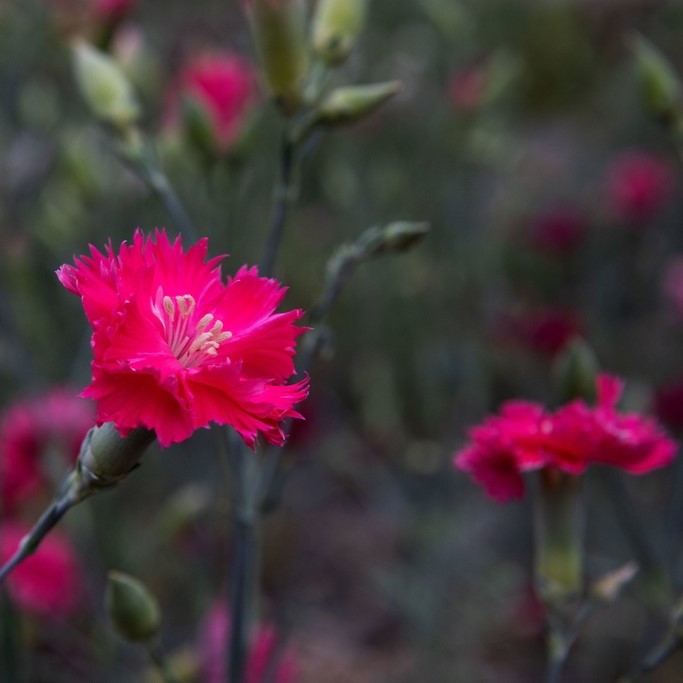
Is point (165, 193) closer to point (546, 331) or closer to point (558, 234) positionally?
point (546, 331)

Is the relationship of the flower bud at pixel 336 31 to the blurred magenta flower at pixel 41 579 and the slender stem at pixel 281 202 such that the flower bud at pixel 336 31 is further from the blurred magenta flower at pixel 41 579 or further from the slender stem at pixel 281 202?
the blurred magenta flower at pixel 41 579

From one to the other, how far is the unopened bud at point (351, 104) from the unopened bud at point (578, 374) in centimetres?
28

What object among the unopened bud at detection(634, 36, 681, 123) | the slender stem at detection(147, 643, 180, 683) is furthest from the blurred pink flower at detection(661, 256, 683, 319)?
the slender stem at detection(147, 643, 180, 683)

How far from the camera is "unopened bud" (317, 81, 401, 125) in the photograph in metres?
0.87

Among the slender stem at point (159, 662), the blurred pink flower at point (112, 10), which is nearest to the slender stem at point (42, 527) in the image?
the slender stem at point (159, 662)

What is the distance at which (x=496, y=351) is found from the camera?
8.43ft

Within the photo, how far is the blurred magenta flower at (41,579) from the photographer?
4.25ft

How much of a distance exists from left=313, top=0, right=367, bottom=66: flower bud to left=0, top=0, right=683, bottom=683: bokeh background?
0.77ft

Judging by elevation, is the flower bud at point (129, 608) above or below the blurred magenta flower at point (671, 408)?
above

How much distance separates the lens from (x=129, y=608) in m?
0.75

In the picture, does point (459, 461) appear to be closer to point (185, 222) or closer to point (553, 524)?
point (553, 524)

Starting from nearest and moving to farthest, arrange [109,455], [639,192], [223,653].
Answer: [109,455]
[223,653]
[639,192]

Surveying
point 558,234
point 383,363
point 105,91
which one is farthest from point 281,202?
point 383,363

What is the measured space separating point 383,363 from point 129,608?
77.5 inches
